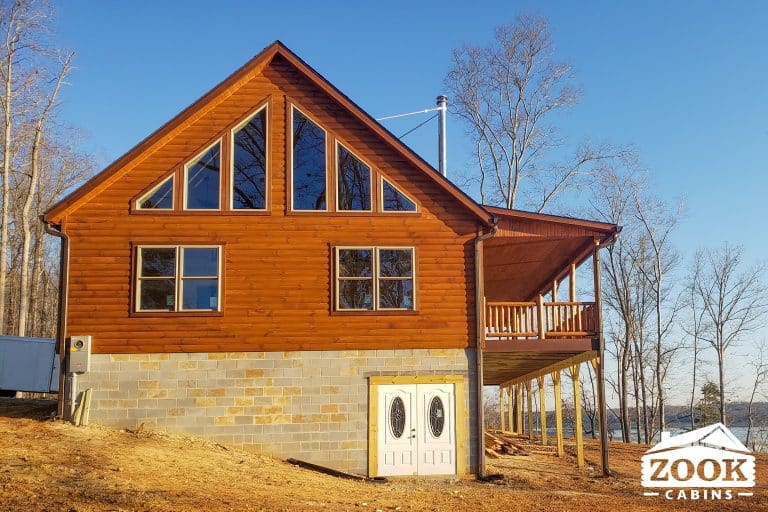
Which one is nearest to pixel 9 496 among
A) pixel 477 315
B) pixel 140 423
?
pixel 140 423

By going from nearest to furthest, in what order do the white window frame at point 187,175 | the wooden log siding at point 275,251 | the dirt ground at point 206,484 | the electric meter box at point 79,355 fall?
the dirt ground at point 206,484, the electric meter box at point 79,355, the wooden log siding at point 275,251, the white window frame at point 187,175

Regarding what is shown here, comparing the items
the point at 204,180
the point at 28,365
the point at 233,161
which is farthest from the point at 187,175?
the point at 28,365

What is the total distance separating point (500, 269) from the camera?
21.1 metres

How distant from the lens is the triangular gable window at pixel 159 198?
16.9 m

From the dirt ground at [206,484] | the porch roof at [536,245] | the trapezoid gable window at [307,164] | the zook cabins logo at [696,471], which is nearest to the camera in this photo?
the dirt ground at [206,484]

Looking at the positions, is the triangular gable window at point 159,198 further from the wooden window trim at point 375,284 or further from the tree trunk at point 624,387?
the tree trunk at point 624,387

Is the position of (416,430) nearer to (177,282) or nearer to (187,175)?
(177,282)

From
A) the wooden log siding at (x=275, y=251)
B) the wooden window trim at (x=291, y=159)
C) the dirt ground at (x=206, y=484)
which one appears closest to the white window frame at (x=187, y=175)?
the wooden log siding at (x=275, y=251)

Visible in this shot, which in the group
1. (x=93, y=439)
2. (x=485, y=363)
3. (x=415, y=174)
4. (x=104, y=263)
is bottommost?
(x=93, y=439)

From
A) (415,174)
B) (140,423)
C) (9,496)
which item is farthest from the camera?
(415,174)

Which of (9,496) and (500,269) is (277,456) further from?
(500,269)

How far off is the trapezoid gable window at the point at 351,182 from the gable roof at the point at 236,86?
82cm

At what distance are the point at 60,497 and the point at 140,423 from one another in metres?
Result: 5.67

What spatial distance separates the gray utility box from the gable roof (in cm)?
1010
